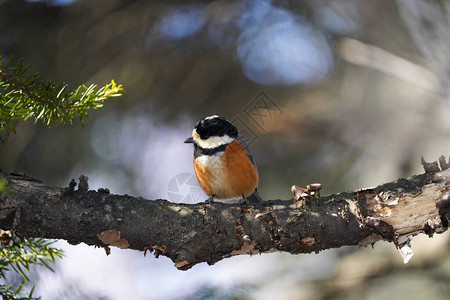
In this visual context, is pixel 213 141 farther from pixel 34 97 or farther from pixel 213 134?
pixel 34 97

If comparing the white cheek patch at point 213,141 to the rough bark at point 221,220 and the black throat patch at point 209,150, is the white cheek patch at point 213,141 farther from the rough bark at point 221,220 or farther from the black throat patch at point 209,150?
the rough bark at point 221,220

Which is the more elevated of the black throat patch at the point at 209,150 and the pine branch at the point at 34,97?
the black throat patch at the point at 209,150

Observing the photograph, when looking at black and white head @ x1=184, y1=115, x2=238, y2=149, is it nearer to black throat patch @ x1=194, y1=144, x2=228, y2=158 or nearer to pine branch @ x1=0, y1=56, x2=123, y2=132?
black throat patch @ x1=194, y1=144, x2=228, y2=158

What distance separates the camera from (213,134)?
106 inches

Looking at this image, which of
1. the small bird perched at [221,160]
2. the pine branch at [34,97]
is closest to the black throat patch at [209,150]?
the small bird perched at [221,160]

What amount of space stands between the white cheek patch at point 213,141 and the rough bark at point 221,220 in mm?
758

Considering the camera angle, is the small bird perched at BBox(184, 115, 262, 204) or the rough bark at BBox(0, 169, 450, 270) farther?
the small bird perched at BBox(184, 115, 262, 204)

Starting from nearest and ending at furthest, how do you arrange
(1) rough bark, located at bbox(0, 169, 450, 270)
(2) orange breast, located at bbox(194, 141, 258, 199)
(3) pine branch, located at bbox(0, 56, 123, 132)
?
(3) pine branch, located at bbox(0, 56, 123, 132), (1) rough bark, located at bbox(0, 169, 450, 270), (2) orange breast, located at bbox(194, 141, 258, 199)

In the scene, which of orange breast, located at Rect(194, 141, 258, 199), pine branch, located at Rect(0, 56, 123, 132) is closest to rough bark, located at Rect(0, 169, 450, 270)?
pine branch, located at Rect(0, 56, 123, 132)

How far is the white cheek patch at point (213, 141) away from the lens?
2680mm

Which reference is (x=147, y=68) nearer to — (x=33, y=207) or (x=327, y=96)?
(x=327, y=96)

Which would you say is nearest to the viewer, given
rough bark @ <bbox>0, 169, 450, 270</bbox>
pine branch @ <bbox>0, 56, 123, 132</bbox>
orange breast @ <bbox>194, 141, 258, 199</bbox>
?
pine branch @ <bbox>0, 56, 123, 132</bbox>

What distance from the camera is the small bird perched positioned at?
2.66 meters

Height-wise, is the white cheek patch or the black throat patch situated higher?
the white cheek patch
